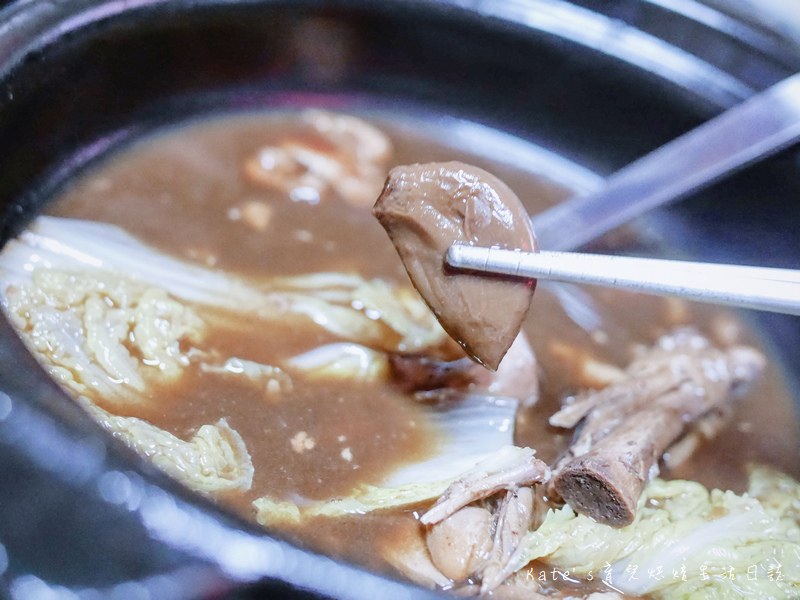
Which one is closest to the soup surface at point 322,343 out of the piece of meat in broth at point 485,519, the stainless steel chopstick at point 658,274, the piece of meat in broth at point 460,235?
the piece of meat in broth at point 485,519

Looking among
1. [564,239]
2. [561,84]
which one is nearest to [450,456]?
Answer: [564,239]

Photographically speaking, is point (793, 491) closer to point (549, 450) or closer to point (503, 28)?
point (549, 450)

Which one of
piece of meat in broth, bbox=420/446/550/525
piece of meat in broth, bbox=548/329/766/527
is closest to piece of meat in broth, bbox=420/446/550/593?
piece of meat in broth, bbox=420/446/550/525

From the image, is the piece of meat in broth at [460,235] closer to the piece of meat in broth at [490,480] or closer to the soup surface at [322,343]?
the piece of meat in broth at [490,480]

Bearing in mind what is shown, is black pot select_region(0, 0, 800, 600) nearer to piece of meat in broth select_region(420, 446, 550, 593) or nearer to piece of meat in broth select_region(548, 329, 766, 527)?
piece of meat in broth select_region(548, 329, 766, 527)

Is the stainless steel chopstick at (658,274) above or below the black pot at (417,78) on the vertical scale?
below

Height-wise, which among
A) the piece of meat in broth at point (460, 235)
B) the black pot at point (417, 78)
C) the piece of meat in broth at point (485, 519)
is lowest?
the piece of meat in broth at point (485, 519)
